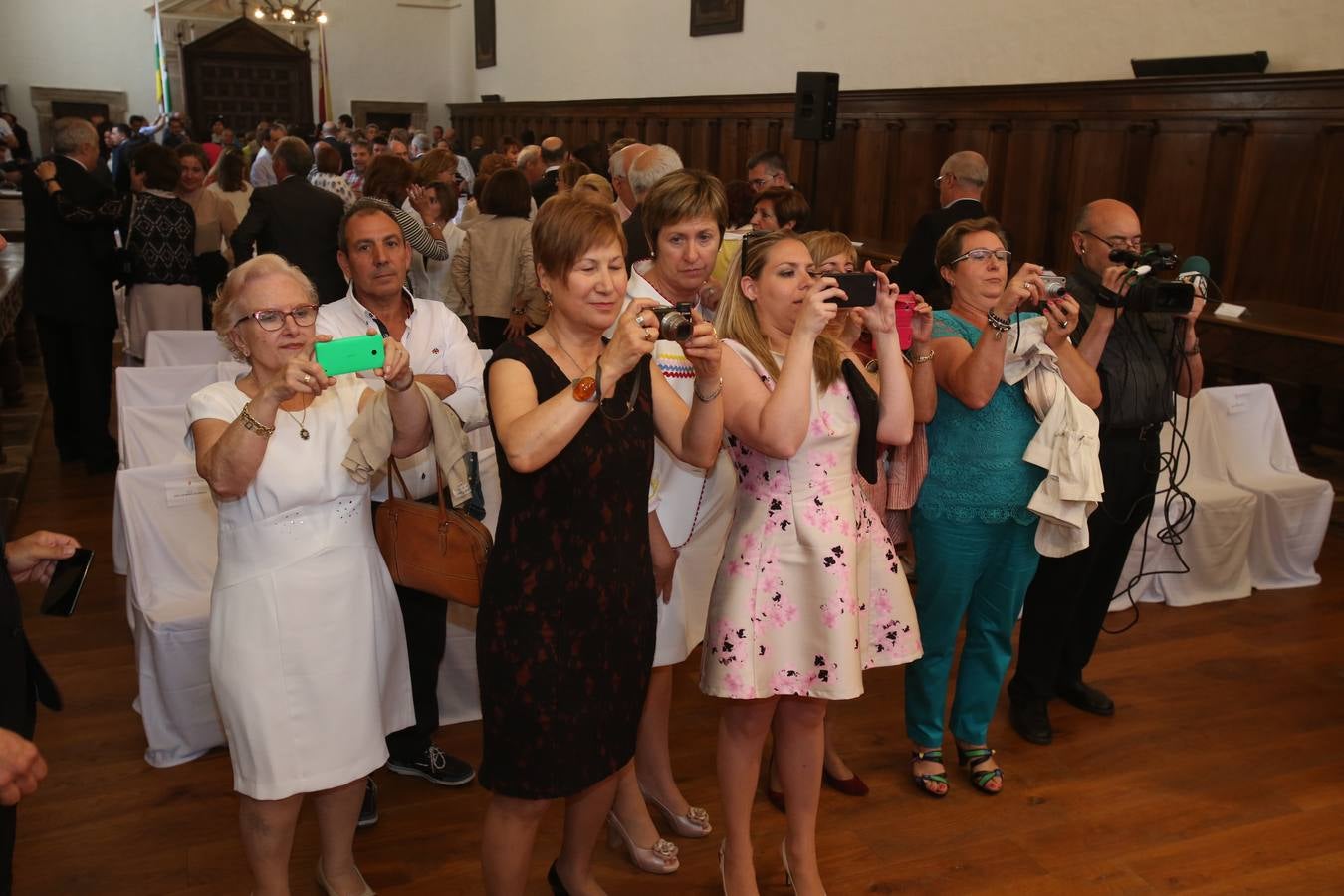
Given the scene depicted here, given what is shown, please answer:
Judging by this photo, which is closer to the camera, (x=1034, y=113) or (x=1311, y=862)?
(x=1311, y=862)

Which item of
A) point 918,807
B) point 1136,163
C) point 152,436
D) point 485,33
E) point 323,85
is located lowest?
point 918,807

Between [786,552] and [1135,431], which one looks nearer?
[786,552]

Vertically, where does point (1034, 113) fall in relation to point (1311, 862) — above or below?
above

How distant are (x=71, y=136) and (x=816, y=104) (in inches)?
183

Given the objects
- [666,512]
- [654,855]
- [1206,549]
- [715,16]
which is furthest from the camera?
[715,16]

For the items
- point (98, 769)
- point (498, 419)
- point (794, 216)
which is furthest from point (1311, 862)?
point (98, 769)

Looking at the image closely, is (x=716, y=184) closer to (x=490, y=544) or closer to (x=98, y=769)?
(x=490, y=544)

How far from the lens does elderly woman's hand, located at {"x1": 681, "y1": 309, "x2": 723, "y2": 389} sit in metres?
2.09

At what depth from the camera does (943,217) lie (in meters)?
5.44

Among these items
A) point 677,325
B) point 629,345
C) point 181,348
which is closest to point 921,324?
point 677,325

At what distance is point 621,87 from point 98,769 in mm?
13486

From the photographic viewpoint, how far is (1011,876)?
9.29 feet

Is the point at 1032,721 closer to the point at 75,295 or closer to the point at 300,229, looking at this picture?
the point at 300,229

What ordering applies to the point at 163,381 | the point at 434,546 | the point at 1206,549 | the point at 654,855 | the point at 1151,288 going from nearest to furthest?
the point at 434,546, the point at 654,855, the point at 1151,288, the point at 163,381, the point at 1206,549
